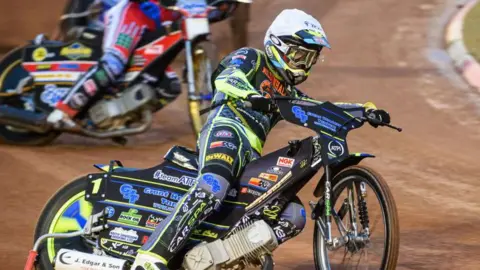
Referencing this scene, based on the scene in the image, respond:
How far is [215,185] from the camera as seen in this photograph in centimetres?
546

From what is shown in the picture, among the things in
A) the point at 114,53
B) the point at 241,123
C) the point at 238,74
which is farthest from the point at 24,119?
the point at 238,74

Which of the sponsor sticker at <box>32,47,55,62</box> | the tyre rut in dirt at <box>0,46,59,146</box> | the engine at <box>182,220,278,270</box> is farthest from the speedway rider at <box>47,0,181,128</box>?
the engine at <box>182,220,278,270</box>

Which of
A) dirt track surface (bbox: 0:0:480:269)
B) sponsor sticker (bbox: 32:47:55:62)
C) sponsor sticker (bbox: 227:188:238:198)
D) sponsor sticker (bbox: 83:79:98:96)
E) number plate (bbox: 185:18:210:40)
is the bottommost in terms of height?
dirt track surface (bbox: 0:0:480:269)

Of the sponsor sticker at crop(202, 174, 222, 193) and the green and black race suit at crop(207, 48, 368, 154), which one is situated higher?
the green and black race suit at crop(207, 48, 368, 154)

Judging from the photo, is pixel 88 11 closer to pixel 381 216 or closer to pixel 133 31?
pixel 133 31

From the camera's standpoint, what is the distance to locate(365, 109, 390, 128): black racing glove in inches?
216

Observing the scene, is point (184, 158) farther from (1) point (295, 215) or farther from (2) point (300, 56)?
(2) point (300, 56)

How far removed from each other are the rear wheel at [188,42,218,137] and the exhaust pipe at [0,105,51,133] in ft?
4.70

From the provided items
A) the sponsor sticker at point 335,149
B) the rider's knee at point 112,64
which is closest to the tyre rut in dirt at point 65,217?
the sponsor sticker at point 335,149

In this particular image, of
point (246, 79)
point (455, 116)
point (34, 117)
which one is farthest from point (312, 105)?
point (455, 116)

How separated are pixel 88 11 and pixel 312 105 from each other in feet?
16.2

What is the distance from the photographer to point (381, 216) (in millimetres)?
5312

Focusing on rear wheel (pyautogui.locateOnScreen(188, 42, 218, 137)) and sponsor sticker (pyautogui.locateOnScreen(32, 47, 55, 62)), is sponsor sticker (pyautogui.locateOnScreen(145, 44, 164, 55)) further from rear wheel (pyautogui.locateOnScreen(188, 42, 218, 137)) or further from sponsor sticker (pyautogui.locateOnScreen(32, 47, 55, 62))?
sponsor sticker (pyautogui.locateOnScreen(32, 47, 55, 62))

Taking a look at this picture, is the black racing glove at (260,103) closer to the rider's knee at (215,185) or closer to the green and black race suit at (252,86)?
the green and black race suit at (252,86)
